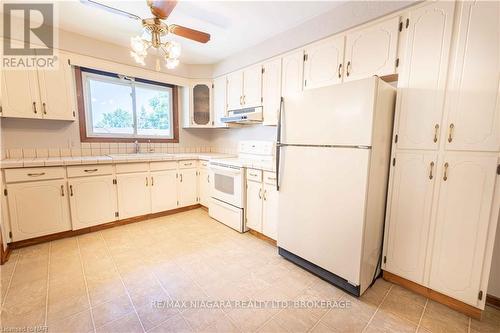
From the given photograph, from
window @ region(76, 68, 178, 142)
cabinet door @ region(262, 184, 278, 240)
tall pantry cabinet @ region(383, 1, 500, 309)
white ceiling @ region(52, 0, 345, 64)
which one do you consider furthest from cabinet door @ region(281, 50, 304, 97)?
window @ region(76, 68, 178, 142)

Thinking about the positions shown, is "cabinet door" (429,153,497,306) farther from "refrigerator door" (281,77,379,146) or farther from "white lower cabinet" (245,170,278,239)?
"white lower cabinet" (245,170,278,239)

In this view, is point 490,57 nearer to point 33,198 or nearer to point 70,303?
point 70,303

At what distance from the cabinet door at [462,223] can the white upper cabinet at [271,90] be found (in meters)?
1.78

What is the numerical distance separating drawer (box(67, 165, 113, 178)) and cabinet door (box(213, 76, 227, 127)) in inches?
68.8

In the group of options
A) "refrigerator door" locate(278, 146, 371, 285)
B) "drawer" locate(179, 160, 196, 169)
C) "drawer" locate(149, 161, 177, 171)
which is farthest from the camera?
"drawer" locate(179, 160, 196, 169)

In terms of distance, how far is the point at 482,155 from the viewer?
55.7 inches

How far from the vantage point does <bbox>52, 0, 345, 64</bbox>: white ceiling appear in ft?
6.90

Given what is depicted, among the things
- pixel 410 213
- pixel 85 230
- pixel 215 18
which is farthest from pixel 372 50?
pixel 85 230

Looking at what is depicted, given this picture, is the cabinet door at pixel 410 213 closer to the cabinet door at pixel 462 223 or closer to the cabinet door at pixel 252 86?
the cabinet door at pixel 462 223

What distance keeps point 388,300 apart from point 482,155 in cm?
121

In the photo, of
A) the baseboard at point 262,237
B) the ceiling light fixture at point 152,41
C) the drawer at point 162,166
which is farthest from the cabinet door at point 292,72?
the drawer at point 162,166

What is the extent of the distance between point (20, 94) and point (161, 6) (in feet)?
6.91

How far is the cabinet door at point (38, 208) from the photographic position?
223cm

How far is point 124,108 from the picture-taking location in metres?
3.39
